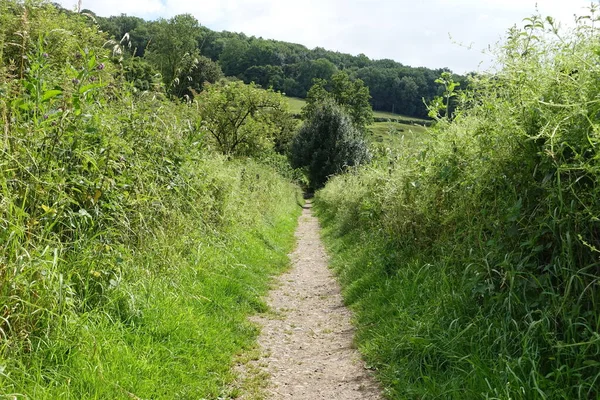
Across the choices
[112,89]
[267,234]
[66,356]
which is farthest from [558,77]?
[267,234]

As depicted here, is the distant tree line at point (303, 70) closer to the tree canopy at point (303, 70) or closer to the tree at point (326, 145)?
the tree canopy at point (303, 70)

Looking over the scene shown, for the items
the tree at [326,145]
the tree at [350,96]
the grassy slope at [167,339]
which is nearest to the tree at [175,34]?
the tree at [350,96]

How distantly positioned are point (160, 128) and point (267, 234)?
607cm

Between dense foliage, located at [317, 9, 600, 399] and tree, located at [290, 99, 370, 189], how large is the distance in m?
31.0

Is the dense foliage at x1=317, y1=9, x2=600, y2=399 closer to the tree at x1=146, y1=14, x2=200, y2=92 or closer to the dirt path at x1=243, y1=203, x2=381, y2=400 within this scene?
the dirt path at x1=243, y1=203, x2=381, y2=400

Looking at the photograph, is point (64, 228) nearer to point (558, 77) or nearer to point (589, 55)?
point (558, 77)

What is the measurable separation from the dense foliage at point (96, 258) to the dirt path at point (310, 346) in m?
0.44

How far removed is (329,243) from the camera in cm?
1300

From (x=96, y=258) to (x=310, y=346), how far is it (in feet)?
9.31

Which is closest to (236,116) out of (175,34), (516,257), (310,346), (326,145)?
(326,145)

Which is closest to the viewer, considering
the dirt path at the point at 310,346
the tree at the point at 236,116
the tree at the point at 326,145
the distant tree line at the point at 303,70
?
the dirt path at the point at 310,346

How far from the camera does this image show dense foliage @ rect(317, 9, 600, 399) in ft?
10.1

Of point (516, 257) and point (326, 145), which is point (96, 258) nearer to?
point (516, 257)

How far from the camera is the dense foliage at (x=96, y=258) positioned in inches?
122
